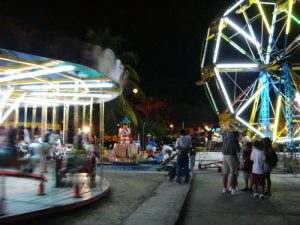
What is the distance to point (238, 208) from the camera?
302 inches

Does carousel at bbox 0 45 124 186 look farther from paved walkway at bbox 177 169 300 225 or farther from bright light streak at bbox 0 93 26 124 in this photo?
paved walkway at bbox 177 169 300 225

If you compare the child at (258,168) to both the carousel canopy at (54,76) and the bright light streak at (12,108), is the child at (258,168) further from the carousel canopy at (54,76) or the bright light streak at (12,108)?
the bright light streak at (12,108)

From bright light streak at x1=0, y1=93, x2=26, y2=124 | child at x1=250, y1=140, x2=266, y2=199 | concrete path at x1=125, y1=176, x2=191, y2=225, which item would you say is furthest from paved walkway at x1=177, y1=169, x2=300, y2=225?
bright light streak at x1=0, y1=93, x2=26, y2=124

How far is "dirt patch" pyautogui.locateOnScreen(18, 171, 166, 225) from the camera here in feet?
20.5

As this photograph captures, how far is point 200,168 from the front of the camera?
16.6m

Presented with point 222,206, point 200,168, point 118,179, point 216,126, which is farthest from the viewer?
point 216,126

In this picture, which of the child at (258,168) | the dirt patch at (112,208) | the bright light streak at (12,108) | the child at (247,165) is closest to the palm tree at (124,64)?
the bright light streak at (12,108)

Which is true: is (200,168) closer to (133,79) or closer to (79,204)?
(79,204)

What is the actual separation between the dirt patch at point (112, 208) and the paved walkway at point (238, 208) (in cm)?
115

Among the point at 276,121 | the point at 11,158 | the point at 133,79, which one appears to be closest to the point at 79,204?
the point at 11,158

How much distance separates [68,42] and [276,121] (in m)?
15.2

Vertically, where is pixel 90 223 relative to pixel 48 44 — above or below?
below

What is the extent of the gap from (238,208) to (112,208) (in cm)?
266

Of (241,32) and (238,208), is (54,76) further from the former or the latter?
(241,32)
